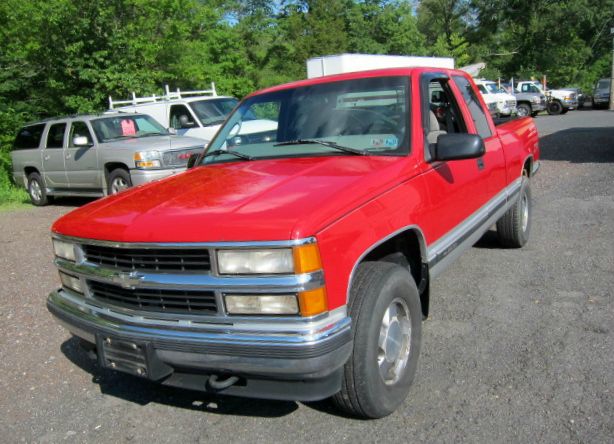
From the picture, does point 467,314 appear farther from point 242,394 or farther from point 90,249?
point 90,249

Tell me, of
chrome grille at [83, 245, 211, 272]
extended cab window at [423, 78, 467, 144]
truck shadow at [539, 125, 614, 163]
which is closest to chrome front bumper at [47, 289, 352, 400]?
chrome grille at [83, 245, 211, 272]

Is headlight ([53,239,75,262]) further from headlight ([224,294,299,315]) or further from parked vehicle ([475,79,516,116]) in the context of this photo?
parked vehicle ([475,79,516,116])

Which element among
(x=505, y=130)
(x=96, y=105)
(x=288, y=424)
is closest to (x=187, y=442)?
(x=288, y=424)

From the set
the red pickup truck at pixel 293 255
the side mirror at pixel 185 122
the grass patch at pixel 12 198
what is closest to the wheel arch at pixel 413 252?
the red pickup truck at pixel 293 255

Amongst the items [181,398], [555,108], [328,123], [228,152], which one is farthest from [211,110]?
[555,108]

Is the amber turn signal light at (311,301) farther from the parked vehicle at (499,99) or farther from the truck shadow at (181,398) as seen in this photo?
the parked vehicle at (499,99)

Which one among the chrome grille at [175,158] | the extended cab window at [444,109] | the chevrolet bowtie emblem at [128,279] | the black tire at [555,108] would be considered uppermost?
the extended cab window at [444,109]

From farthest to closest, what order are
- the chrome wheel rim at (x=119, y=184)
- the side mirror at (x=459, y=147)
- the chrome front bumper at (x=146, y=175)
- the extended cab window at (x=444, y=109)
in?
the chrome wheel rim at (x=119, y=184) → the chrome front bumper at (x=146, y=175) → the extended cab window at (x=444, y=109) → the side mirror at (x=459, y=147)

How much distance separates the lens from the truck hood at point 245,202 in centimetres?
265

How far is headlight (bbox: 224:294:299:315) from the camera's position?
8.56ft

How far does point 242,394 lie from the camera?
2775mm

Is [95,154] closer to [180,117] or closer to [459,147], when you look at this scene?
[180,117]

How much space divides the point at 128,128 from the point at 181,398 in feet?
27.8

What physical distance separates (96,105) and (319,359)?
16285 millimetres
